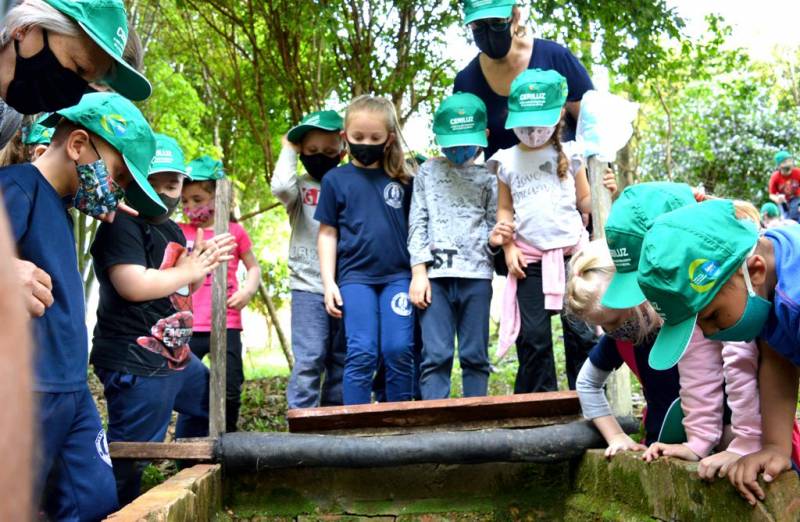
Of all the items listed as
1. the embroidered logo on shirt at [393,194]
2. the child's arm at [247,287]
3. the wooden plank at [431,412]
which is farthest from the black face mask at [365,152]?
the wooden plank at [431,412]

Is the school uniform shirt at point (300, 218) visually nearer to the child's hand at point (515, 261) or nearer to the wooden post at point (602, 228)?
the child's hand at point (515, 261)

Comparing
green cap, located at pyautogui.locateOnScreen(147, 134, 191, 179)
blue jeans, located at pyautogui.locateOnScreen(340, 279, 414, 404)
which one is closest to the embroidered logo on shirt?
blue jeans, located at pyautogui.locateOnScreen(340, 279, 414, 404)

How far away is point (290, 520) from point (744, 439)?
225 cm

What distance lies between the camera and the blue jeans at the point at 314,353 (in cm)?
498

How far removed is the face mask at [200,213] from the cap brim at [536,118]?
78.4 inches

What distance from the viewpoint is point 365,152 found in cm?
507

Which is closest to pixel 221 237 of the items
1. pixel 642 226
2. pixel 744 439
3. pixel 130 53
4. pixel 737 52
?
pixel 130 53

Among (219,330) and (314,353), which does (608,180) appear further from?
(219,330)

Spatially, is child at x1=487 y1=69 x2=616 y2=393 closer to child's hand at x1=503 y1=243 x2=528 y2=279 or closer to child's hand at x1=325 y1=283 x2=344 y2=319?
child's hand at x1=503 y1=243 x2=528 y2=279

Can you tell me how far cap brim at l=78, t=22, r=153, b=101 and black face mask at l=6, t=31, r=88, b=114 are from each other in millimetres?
148

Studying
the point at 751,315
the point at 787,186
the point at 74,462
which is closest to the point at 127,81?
the point at 74,462

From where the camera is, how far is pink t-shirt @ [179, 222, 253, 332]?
17.7ft

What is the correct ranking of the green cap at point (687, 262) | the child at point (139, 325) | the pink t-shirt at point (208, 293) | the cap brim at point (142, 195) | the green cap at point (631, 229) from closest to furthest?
the green cap at point (687, 262) < the cap brim at point (142, 195) < the green cap at point (631, 229) < the child at point (139, 325) < the pink t-shirt at point (208, 293)

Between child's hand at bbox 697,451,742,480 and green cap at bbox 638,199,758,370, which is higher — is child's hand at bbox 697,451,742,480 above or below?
below
